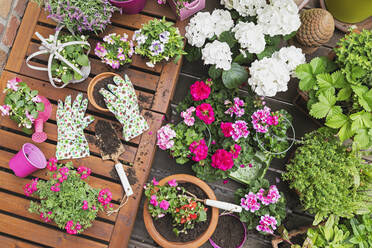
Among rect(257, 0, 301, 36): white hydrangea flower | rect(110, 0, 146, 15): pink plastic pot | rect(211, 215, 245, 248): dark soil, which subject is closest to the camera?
rect(257, 0, 301, 36): white hydrangea flower

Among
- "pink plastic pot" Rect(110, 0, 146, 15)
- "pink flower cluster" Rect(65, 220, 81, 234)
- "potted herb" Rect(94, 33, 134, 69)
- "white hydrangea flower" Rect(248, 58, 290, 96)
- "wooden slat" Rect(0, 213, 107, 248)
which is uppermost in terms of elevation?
"pink plastic pot" Rect(110, 0, 146, 15)

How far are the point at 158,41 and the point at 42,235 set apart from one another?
58.8 inches

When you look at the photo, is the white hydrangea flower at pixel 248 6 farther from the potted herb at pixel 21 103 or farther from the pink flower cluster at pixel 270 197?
the potted herb at pixel 21 103

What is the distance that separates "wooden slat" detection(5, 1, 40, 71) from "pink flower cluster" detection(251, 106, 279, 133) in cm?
173

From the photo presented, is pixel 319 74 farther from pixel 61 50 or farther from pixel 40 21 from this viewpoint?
pixel 40 21

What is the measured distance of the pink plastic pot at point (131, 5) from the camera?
1748 millimetres

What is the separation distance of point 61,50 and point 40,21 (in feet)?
1.65

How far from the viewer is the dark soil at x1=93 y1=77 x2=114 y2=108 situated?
1805 millimetres

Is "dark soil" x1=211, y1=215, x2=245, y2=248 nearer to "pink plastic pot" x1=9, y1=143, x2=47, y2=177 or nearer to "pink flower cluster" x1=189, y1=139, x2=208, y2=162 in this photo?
"pink flower cluster" x1=189, y1=139, x2=208, y2=162

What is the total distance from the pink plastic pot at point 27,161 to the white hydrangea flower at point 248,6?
5.49 ft

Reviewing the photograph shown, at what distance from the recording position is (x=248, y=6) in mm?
1766

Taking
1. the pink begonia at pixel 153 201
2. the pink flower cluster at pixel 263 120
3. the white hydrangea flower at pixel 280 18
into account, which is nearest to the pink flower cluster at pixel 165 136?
the pink begonia at pixel 153 201

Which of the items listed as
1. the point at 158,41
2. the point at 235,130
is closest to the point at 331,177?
the point at 235,130

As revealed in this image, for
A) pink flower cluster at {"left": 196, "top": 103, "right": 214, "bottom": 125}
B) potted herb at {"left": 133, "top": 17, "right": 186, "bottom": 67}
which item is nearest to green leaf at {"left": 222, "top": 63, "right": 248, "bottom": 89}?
pink flower cluster at {"left": 196, "top": 103, "right": 214, "bottom": 125}
